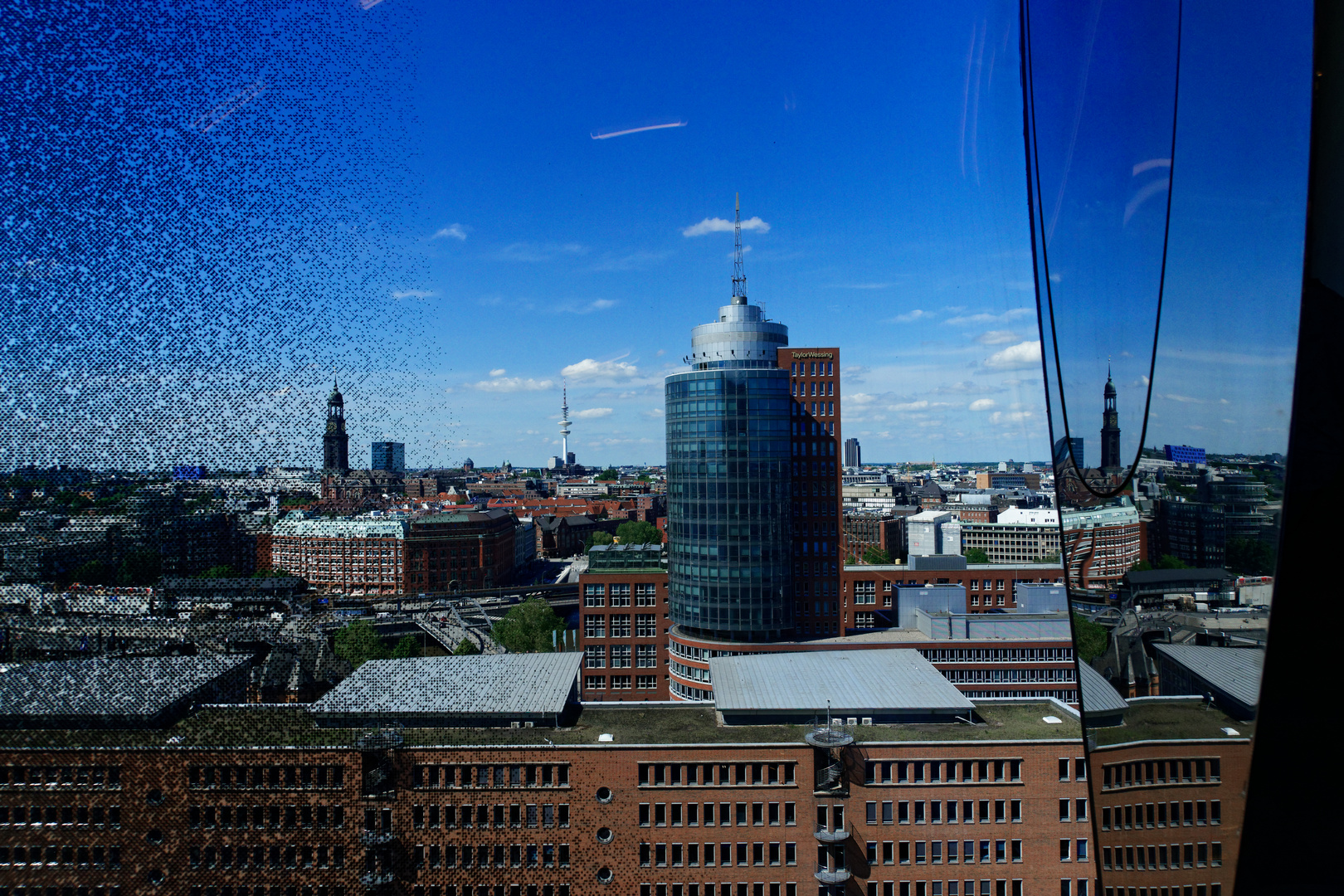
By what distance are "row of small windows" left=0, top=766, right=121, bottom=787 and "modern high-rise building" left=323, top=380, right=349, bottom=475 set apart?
2150 mm

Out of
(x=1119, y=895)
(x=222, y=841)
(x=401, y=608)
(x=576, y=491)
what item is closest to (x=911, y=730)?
(x=401, y=608)

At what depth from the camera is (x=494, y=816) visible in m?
5.10

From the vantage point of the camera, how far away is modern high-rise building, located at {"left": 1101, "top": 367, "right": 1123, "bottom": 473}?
75cm

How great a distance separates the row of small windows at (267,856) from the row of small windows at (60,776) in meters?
0.71

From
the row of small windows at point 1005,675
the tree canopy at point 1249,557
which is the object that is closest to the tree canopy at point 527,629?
the row of small windows at point 1005,675

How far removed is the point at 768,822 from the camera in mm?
5805

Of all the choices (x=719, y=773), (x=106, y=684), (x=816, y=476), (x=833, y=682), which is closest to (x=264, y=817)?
(x=106, y=684)

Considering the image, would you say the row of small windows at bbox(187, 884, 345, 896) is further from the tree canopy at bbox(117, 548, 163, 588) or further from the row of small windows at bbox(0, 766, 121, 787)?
the tree canopy at bbox(117, 548, 163, 588)

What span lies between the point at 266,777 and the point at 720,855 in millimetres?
3715

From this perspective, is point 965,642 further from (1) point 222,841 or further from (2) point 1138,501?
(2) point 1138,501

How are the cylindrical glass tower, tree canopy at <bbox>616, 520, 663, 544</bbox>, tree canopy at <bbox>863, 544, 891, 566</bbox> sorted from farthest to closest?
1. tree canopy at <bbox>616, 520, 663, 544</bbox>
2. tree canopy at <bbox>863, 544, 891, 566</bbox>
3. the cylindrical glass tower

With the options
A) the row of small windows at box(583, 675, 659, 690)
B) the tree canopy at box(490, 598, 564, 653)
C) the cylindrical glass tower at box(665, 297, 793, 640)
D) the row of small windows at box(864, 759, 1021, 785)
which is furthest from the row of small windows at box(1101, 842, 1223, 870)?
the row of small windows at box(583, 675, 659, 690)

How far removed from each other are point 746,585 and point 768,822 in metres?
6.84

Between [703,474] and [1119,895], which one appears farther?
[703,474]
